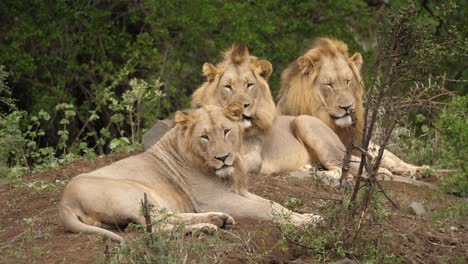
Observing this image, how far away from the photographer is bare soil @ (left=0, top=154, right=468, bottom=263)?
23.1ft

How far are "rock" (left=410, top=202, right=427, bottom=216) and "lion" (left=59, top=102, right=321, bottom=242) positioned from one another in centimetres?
98

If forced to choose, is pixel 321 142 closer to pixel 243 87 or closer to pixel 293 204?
pixel 243 87

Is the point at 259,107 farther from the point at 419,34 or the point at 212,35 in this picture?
the point at 212,35

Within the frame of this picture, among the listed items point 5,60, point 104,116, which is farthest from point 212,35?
point 5,60

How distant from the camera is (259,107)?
10.3 meters

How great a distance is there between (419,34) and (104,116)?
30.0 feet

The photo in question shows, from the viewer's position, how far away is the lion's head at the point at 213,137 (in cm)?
789

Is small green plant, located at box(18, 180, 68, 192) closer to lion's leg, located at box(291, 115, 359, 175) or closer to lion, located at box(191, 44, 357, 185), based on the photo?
lion, located at box(191, 44, 357, 185)

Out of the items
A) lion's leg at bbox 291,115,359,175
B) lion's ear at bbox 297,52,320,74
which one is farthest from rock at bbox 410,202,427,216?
lion's ear at bbox 297,52,320,74

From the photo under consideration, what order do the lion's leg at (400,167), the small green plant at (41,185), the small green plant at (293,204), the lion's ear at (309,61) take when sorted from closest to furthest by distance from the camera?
1. the small green plant at (293,204)
2. the small green plant at (41,185)
3. the lion's leg at (400,167)
4. the lion's ear at (309,61)

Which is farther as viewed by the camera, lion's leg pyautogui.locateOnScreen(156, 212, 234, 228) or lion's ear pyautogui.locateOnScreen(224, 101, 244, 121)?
lion's ear pyautogui.locateOnScreen(224, 101, 244, 121)

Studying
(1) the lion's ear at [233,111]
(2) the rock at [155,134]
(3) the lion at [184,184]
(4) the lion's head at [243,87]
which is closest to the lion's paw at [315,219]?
(3) the lion at [184,184]

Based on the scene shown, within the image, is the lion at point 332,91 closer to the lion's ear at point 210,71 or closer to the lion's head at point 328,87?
the lion's head at point 328,87

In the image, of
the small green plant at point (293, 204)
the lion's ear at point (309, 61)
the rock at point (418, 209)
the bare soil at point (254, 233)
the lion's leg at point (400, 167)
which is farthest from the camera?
the lion's ear at point (309, 61)
